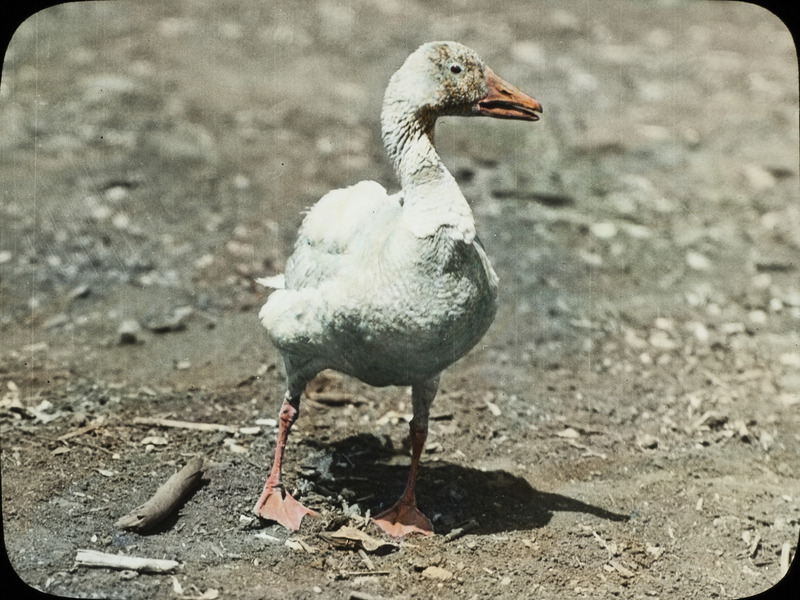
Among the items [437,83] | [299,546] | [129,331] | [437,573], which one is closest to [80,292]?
[129,331]

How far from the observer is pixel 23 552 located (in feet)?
15.2

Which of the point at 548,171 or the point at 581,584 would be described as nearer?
the point at 581,584

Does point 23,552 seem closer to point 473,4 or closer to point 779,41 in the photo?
point 473,4

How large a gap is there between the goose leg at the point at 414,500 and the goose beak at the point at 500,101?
1.42 metres

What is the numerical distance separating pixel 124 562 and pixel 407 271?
1933 millimetres

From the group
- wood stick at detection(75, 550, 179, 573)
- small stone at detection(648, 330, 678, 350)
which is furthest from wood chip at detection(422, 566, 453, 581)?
small stone at detection(648, 330, 678, 350)

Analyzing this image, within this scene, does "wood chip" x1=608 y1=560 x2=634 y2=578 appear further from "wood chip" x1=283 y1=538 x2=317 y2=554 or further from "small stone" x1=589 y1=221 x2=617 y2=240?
"small stone" x1=589 y1=221 x2=617 y2=240

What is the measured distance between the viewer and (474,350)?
729 cm

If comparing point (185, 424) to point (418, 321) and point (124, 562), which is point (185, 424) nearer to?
point (124, 562)

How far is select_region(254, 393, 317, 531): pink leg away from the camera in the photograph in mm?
5012

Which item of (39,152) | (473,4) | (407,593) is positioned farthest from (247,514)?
(473,4)

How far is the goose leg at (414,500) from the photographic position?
5.05m

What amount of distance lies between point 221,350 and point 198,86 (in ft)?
14.8

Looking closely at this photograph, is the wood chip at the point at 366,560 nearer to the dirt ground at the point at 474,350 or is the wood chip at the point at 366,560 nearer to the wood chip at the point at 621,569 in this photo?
the dirt ground at the point at 474,350
